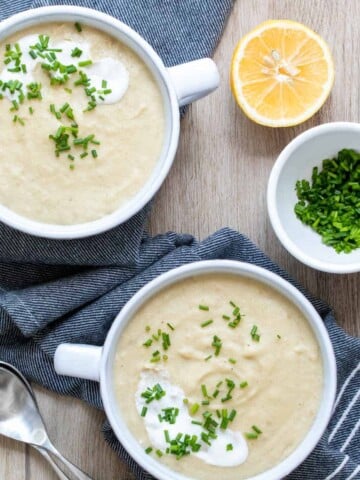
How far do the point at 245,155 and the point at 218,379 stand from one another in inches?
20.6

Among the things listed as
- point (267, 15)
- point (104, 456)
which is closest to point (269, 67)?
point (267, 15)

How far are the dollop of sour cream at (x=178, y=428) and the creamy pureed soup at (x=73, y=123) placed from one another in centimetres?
36

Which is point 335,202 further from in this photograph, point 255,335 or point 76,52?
point 76,52

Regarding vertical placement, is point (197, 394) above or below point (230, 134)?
below

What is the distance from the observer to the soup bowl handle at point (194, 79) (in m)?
1.63

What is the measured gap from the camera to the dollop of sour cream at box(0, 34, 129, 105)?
1.64 meters

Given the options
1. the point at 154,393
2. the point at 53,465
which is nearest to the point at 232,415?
the point at 154,393

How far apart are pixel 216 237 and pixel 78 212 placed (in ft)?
1.04

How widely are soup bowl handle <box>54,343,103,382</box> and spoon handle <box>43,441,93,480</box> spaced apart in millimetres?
265

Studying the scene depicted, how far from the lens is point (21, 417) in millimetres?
1827

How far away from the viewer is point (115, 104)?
5.47 ft

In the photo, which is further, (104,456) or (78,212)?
(104,456)

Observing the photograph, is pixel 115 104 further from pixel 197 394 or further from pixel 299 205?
pixel 197 394

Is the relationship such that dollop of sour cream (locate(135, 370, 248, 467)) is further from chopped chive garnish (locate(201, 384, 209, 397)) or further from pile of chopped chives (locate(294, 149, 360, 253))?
pile of chopped chives (locate(294, 149, 360, 253))
